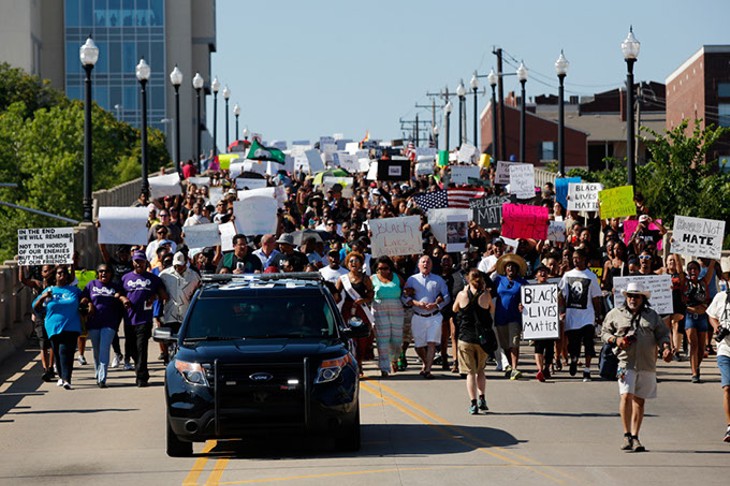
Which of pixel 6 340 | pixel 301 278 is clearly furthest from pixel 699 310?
pixel 6 340

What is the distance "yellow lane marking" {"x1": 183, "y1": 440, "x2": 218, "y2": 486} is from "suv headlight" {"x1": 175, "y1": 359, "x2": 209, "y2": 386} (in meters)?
0.73

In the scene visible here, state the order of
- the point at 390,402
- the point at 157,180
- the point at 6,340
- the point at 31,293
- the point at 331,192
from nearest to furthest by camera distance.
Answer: the point at 390,402
the point at 6,340
the point at 31,293
the point at 331,192
the point at 157,180

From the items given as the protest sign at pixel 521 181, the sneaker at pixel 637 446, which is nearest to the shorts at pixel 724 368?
the sneaker at pixel 637 446

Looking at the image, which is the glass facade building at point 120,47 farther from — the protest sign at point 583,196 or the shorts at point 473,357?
the shorts at point 473,357

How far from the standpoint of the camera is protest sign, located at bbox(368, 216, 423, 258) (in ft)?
79.5

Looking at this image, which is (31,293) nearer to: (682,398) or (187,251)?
(187,251)

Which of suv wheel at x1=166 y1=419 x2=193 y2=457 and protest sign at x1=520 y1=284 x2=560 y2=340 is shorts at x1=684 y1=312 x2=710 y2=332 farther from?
suv wheel at x1=166 y1=419 x2=193 y2=457

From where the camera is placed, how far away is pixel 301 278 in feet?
53.9

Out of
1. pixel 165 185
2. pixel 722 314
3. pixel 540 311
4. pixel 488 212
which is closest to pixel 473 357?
pixel 722 314

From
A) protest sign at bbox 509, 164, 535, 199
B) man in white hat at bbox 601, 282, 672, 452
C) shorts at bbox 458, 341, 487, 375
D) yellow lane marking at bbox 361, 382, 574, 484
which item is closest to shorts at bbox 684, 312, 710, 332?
yellow lane marking at bbox 361, 382, 574, 484

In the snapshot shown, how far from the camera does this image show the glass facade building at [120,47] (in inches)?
5231

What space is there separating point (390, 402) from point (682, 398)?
3661 mm

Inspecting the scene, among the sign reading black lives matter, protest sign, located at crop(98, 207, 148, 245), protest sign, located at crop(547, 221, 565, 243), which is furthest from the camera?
protest sign, located at crop(547, 221, 565, 243)

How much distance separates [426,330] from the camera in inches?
854
